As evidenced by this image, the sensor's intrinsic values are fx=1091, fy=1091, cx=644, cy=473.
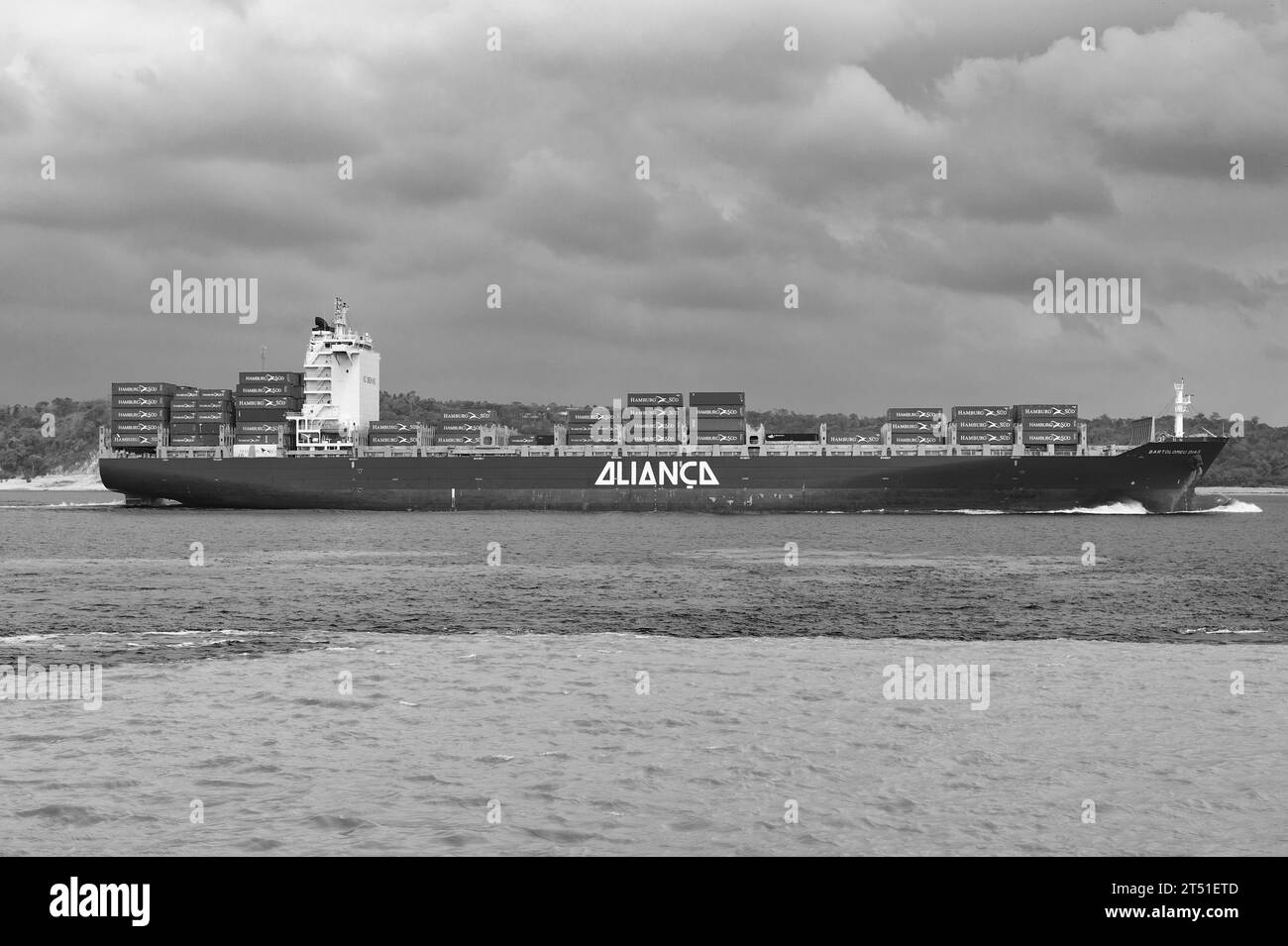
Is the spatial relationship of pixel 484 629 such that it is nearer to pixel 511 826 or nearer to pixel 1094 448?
pixel 511 826

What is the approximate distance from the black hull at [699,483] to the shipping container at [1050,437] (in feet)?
11.7

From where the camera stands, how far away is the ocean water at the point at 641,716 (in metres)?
12.2

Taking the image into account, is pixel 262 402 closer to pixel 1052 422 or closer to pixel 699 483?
pixel 699 483

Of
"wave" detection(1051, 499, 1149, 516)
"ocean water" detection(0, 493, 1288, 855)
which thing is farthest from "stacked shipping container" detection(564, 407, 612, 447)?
"ocean water" detection(0, 493, 1288, 855)

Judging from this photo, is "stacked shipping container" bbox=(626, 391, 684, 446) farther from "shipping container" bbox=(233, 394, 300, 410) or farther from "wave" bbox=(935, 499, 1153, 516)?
"shipping container" bbox=(233, 394, 300, 410)

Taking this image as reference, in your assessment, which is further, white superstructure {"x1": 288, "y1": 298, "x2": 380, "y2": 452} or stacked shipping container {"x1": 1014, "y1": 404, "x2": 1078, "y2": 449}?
white superstructure {"x1": 288, "y1": 298, "x2": 380, "y2": 452}

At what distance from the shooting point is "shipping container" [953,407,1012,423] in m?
83.9

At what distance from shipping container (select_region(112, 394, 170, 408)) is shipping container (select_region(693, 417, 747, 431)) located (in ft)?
153

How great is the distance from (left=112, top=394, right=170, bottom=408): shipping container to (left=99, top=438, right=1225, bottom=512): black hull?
5691 mm

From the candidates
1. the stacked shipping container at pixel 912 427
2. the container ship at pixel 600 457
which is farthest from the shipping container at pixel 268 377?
the stacked shipping container at pixel 912 427

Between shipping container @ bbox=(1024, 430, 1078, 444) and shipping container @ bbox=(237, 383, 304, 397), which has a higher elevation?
shipping container @ bbox=(237, 383, 304, 397)

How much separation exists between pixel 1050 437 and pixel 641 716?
72686mm

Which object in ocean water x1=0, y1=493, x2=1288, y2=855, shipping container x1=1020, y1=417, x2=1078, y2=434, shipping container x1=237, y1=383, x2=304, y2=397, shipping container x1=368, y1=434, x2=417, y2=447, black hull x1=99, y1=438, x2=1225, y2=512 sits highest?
shipping container x1=237, y1=383, x2=304, y2=397
